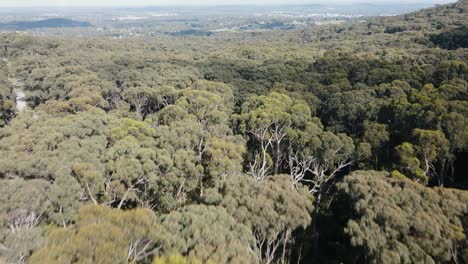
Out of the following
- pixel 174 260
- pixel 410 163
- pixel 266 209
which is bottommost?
pixel 410 163

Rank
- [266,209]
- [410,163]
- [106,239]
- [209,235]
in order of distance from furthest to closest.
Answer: [410,163] < [266,209] < [209,235] < [106,239]

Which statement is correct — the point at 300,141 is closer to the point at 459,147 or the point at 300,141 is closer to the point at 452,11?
the point at 459,147

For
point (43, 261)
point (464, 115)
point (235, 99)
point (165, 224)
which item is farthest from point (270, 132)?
point (43, 261)

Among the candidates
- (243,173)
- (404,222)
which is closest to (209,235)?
(404,222)

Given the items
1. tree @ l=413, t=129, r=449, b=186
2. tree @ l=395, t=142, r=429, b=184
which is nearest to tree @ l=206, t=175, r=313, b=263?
tree @ l=395, t=142, r=429, b=184

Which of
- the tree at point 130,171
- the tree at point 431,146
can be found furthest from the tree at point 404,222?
the tree at point 130,171

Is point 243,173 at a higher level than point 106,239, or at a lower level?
lower

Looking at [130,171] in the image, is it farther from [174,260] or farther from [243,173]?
[174,260]

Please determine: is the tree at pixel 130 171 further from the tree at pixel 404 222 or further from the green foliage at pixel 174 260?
the tree at pixel 404 222
